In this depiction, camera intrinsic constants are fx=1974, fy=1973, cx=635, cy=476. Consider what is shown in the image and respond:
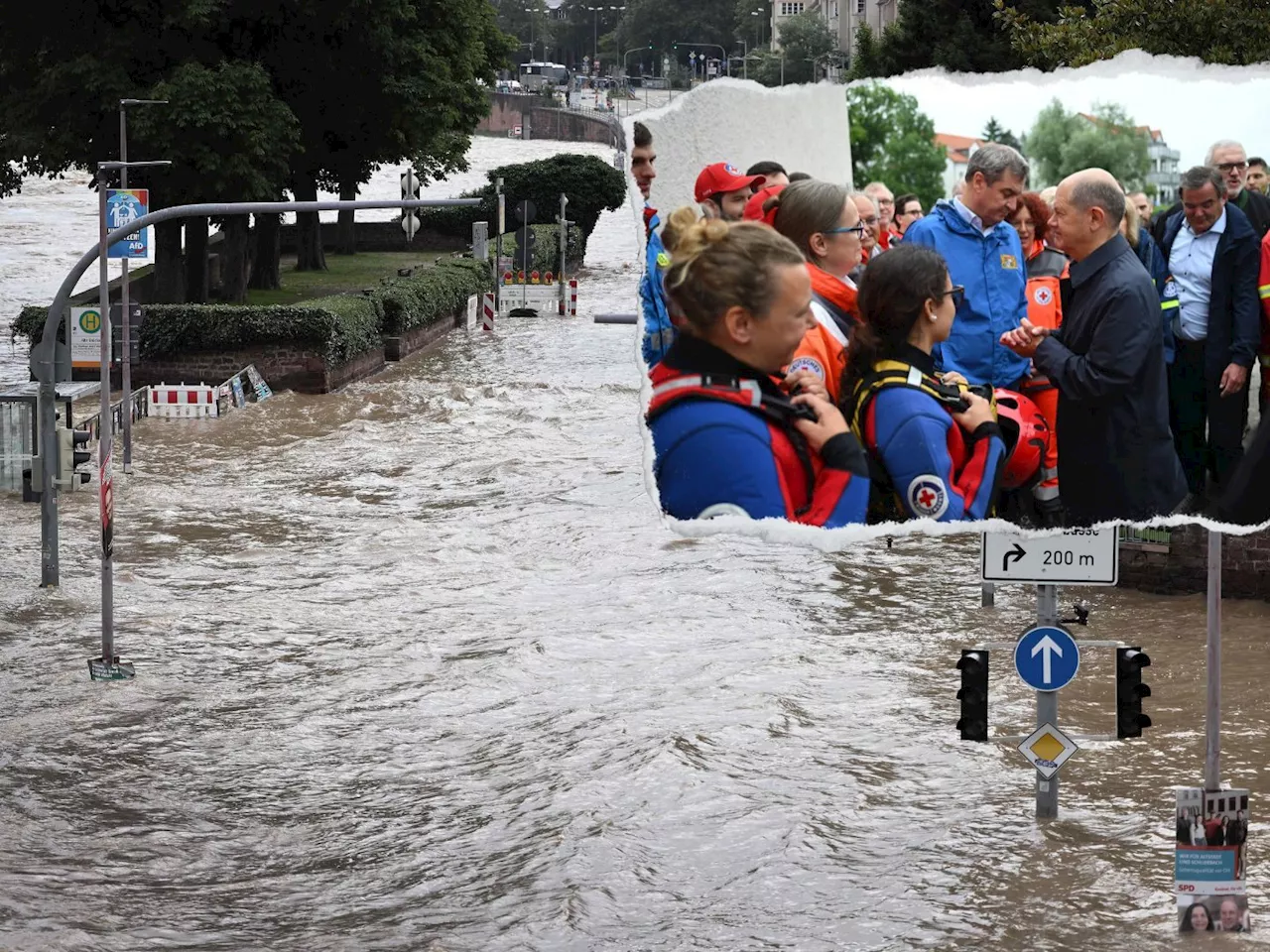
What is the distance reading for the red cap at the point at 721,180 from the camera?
4.18 metres

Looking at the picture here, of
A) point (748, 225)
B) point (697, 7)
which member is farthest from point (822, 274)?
point (697, 7)

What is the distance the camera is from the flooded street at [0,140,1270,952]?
23969 millimetres

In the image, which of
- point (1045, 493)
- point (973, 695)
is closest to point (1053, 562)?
point (973, 695)

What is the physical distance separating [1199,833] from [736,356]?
18.5 m

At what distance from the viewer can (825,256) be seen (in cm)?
411

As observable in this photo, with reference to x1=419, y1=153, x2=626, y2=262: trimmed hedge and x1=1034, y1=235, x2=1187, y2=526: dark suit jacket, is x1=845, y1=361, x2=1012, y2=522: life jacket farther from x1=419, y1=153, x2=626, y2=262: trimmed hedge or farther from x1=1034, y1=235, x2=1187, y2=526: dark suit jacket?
x1=419, y1=153, x2=626, y2=262: trimmed hedge

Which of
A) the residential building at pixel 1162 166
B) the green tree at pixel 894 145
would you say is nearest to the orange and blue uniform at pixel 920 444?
the green tree at pixel 894 145

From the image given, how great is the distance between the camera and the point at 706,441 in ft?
13.1

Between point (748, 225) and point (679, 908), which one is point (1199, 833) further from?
point (748, 225)

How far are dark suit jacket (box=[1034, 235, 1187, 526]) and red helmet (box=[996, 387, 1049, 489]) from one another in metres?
0.05

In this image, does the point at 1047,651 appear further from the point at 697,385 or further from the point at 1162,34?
the point at 697,385

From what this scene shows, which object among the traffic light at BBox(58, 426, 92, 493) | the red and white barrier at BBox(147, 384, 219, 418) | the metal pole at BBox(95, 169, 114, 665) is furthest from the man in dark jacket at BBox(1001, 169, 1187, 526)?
the red and white barrier at BBox(147, 384, 219, 418)

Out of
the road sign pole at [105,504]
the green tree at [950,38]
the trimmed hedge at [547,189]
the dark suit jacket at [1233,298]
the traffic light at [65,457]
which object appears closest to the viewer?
the dark suit jacket at [1233,298]

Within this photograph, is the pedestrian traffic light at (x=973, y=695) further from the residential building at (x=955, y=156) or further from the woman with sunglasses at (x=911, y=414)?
the residential building at (x=955, y=156)
